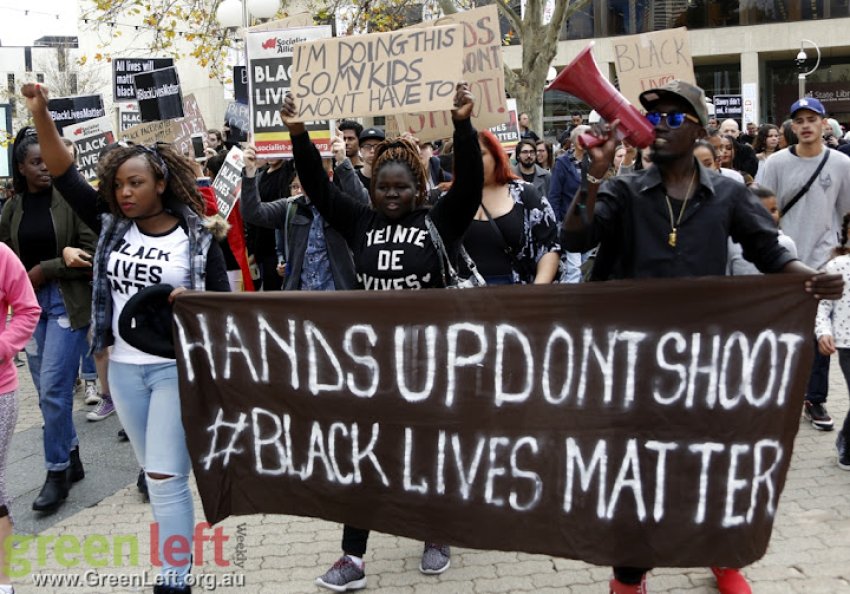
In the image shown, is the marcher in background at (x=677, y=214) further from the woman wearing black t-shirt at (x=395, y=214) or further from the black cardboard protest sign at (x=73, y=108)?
the black cardboard protest sign at (x=73, y=108)

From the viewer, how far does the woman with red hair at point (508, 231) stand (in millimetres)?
4750

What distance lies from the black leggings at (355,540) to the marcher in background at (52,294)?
7.03 feet

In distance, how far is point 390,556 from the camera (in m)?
4.37

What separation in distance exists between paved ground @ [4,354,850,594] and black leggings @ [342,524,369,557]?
20 centimetres

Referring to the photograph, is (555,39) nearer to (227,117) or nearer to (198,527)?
(227,117)

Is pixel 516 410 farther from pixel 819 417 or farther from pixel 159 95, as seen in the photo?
pixel 159 95

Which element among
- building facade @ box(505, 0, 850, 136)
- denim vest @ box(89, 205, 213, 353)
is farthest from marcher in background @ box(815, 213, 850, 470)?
building facade @ box(505, 0, 850, 136)

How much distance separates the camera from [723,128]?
11672 mm

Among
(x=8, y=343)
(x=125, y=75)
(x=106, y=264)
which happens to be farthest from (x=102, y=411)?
(x=125, y=75)

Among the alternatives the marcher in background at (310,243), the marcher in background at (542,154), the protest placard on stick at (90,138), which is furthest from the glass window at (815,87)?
the marcher in background at (310,243)

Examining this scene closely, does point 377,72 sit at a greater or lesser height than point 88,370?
greater

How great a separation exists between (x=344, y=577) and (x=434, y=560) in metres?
0.44

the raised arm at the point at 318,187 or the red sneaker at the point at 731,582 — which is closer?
the red sneaker at the point at 731,582

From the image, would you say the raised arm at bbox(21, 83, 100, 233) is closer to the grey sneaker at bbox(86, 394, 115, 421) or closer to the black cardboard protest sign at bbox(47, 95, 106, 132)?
the grey sneaker at bbox(86, 394, 115, 421)
